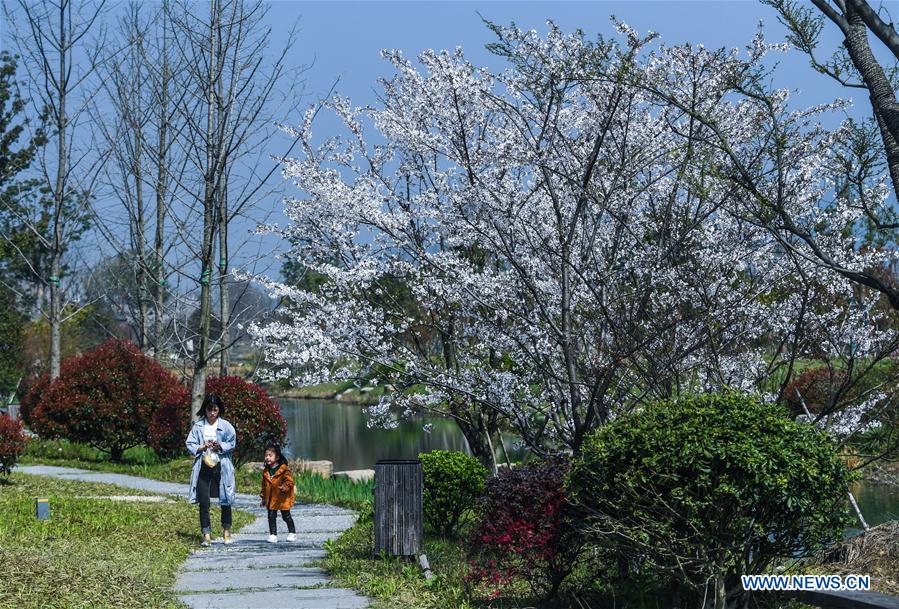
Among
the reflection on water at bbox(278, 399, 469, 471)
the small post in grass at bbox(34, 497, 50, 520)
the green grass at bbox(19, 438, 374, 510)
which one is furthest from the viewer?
the reflection on water at bbox(278, 399, 469, 471)

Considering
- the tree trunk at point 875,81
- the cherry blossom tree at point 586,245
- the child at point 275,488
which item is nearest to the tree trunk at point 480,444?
the cherry blossom tree at point 586,245

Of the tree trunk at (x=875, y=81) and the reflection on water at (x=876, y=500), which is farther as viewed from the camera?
the reflection on water at (x=876, y=500)

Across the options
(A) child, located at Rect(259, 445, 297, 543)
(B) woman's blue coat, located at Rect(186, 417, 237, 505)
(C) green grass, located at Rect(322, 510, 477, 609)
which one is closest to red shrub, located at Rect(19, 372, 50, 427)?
(B) woman's blue coat, located at Rect(186, 417, 237, 505)

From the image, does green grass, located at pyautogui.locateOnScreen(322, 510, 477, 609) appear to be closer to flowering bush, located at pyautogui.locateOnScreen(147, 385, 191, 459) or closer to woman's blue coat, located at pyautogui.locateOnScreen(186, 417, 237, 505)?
woman's blue coat, located at pyautogui.locateOnScreen(186, 417, 237, 505)

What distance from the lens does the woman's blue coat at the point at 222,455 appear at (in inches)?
417

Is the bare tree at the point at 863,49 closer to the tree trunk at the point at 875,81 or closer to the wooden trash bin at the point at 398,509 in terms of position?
the tree trunk at the point at 875,81

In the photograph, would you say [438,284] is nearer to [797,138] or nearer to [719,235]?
[719,235]

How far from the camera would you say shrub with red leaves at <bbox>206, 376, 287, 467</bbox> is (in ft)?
60.7

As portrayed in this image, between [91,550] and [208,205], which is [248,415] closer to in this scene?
[208,205]

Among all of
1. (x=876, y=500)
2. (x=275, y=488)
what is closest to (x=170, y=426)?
(x=275, y=488)

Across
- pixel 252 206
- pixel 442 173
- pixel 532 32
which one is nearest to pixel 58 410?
pixel 252 206

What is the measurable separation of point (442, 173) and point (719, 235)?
311 centimetres

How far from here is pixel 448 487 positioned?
10250 mm

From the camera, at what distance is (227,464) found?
1083 cm
